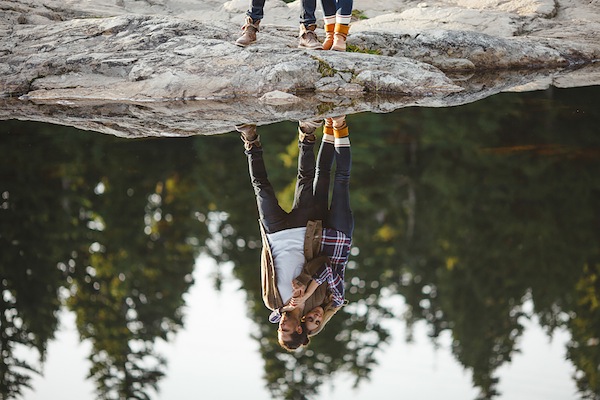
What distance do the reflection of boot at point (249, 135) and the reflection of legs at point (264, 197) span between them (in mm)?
444

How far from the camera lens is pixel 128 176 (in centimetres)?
625

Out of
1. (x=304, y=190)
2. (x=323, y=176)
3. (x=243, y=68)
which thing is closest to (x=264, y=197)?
(x=304, y=190)

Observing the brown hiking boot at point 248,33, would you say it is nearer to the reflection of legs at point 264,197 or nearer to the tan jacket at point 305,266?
the reflection of legs at point 264,197

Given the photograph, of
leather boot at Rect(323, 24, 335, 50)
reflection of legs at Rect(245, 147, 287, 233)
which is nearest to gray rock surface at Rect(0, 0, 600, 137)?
leather boot at Rect(323, 24, 335, 50)

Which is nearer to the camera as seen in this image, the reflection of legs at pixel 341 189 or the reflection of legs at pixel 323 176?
the reflection of legs at pixel 341 189

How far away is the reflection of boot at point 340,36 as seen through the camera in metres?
10.2

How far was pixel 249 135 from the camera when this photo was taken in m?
7.45

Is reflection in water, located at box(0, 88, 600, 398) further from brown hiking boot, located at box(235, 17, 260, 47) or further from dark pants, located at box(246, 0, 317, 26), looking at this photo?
brown hiking boot, located at box(235, 17, 260, 47)

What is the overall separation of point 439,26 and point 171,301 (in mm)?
9906

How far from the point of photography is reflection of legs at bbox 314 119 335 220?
5.35 m

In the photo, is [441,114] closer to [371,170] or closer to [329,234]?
[371,170]

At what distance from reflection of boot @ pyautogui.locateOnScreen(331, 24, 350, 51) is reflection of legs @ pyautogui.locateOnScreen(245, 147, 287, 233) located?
13.7ft

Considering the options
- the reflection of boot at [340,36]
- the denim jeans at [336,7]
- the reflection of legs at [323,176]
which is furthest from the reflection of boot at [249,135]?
the reflection of boot at [340,36]

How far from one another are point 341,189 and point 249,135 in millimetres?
2040
